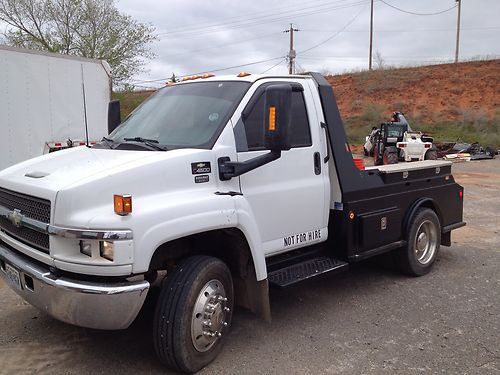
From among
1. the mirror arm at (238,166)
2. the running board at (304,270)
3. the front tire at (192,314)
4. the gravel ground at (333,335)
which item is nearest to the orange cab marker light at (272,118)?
the mirror arm at (238,166)

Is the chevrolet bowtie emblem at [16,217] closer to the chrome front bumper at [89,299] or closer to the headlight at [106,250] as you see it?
the chrome front bumper at [89,299]

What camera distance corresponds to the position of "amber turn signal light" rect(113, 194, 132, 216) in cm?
306

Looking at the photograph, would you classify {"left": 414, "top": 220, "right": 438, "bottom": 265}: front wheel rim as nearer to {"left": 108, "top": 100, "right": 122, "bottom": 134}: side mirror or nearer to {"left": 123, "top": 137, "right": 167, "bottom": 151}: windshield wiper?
{"left": 123, "top": 137, "right": 167, "bottom": 151}: windshield wiper

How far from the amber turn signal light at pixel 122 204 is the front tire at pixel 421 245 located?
357 cm

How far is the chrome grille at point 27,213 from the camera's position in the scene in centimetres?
329

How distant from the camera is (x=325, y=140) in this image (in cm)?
468

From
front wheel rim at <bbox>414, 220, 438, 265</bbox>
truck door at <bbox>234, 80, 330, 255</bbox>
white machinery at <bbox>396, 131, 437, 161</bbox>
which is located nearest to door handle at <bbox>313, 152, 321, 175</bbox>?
truck door at <bbox>234, 80, 330, 255</bbox>

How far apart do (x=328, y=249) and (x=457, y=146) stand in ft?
72.7

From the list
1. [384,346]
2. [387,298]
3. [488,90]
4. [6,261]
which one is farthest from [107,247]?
[488,90]

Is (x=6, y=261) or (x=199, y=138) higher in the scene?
(x=199, y=138)

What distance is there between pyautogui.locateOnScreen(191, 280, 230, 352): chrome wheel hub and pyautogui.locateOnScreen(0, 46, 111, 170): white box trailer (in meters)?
5.89

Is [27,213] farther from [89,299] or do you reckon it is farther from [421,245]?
[421,245]

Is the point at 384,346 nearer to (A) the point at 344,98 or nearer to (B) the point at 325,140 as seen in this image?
(B) the point at 325,140

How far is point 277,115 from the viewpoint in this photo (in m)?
3.55
